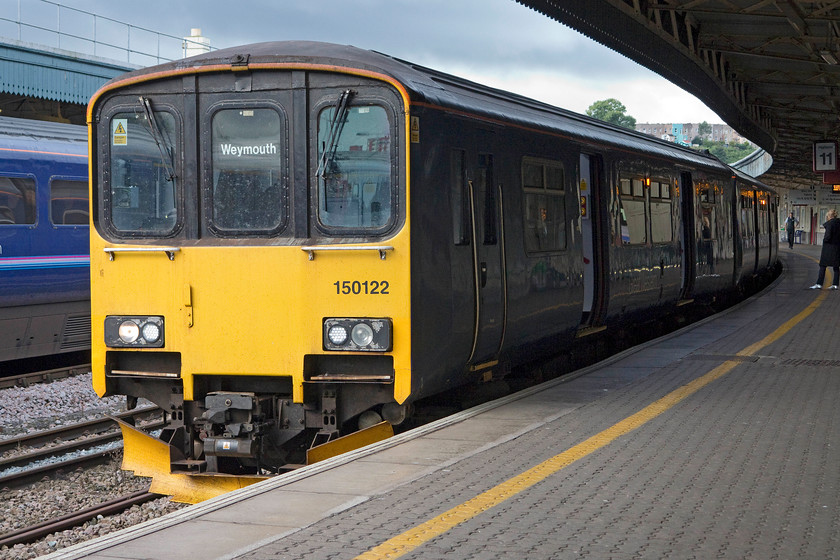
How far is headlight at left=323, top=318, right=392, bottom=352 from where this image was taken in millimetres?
7090

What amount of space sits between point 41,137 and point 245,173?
8099mm

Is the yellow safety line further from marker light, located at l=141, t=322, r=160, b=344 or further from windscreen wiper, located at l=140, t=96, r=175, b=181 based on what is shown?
windscreen wiper, located at l=140, t=96, r=175, b=181

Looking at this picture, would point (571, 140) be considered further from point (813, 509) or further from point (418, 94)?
point (813, 509)

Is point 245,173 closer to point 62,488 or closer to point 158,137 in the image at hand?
point 158,137

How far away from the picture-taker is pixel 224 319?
737cm

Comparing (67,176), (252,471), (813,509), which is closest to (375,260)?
(252,471)

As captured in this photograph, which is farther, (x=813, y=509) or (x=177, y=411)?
(x=177, y=411)

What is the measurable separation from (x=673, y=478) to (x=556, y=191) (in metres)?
4.59

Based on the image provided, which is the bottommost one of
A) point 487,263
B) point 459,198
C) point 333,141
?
point 487,263

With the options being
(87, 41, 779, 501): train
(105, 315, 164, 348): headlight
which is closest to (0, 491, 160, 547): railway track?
(87, 41, 779, 501): train

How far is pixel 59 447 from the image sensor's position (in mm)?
9828

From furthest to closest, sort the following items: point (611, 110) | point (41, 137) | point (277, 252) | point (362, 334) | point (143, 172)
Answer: point (611, 110) < point (41, 137) < point (143, 172) < point (277, 252) < point (362, 334)

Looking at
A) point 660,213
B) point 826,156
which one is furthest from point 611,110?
point 660,213

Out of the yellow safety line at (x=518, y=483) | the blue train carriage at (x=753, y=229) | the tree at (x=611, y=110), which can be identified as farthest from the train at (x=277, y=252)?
the tree at (x=611, y=110)
